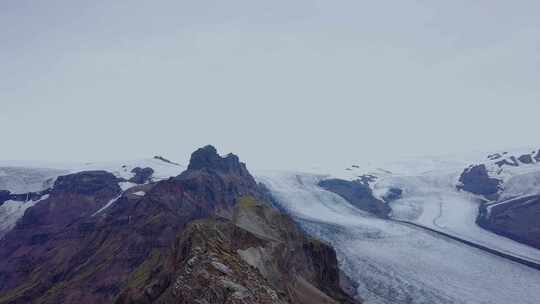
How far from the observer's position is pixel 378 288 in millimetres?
68750

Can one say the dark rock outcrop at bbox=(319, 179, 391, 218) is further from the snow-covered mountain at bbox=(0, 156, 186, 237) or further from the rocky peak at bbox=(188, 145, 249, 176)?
the snow-covered mountain at bbox=(0, 156, 186, 237)

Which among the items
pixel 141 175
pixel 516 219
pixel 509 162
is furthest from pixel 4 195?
pixel 509 162

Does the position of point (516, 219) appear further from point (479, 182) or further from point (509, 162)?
point (509, 162)

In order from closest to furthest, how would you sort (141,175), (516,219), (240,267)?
(240,267) → (516,219) → (141,175)

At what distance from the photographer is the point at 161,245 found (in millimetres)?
72125

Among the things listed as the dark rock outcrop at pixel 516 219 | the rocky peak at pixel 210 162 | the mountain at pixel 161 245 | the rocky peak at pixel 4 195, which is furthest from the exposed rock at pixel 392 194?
the rocky peak at pixel 4 195

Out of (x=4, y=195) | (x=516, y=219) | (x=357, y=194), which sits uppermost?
(x=357, y=194)

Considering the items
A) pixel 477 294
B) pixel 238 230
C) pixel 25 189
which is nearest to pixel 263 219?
pixel 238 230

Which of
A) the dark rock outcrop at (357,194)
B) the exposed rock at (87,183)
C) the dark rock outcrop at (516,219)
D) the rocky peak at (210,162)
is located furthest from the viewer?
the dark rock outcrop at (357,194)

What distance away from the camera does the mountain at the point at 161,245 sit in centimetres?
1972

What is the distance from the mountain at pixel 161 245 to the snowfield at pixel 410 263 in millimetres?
18738

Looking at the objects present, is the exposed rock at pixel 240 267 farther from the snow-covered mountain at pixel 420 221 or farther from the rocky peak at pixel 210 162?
the rocky peak at pixel 210 162

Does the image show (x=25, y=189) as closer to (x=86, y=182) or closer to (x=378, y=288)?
(x=86, y=182)

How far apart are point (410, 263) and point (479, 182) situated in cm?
9036
